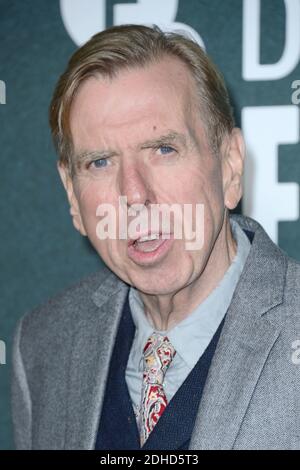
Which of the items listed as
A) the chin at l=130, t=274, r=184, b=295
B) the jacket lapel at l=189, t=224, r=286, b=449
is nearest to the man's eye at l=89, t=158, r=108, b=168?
the chin at l=130, t=274, r=184, b=295

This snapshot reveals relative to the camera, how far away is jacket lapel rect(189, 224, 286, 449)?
4.36 ft

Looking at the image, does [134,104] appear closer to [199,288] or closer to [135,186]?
[135,186]

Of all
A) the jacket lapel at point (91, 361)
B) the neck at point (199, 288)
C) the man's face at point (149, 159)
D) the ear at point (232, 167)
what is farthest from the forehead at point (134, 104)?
the jacket lapel at point (91, 361)

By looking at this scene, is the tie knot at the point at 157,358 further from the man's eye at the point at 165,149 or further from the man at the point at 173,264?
the man's eye at the point at 165,149

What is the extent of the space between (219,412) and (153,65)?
0.63 metres

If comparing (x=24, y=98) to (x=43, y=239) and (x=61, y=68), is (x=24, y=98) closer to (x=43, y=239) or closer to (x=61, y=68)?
(x=61, y=68)

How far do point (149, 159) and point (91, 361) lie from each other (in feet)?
1.52

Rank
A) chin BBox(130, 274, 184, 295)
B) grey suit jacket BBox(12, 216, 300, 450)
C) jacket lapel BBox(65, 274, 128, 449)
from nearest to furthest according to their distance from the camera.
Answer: grey suit jacket BBox(12, 216, 300, 450) < chin BBox(130, 274, 184, 295) < jacket lapel BBox(65, 274, 128, 449)

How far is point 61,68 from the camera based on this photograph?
1.97 m

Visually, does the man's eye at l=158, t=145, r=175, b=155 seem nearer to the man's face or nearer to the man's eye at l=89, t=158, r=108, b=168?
the man's face

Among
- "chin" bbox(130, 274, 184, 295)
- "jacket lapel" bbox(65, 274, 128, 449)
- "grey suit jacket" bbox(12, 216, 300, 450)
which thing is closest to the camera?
"grey suit jacket" bbox(12, 216, 300, 450)

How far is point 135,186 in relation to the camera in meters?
1.37

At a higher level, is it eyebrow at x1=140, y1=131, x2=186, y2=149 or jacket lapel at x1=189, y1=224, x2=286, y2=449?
eyebrow at x1=140, y1=131, x2=186, y2=149

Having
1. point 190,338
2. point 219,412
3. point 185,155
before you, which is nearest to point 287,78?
point 185,155
